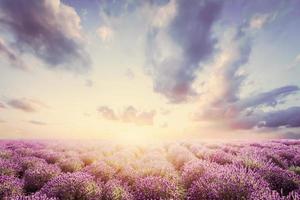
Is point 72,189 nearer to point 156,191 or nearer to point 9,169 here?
point 156,191

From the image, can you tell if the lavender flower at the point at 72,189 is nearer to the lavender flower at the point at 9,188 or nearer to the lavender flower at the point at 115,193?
the lavender flower at the point at 115,193

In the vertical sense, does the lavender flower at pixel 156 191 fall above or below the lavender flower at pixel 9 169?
below

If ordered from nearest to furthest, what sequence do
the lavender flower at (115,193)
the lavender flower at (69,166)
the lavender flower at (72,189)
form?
the lavender flower at (72,189), the lavender flower at (115,193), the lavender flower at (69,166)

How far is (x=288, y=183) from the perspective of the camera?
196 inches

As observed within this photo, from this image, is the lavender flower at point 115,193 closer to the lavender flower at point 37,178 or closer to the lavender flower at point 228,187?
the lavender flower at point 228,187

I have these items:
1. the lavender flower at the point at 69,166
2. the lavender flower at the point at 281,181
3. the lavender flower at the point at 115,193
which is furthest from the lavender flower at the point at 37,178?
the lavender flower at the point at 281,181

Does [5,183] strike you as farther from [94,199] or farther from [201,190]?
[201,190]


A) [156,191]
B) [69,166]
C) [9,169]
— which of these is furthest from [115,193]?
[69,166]

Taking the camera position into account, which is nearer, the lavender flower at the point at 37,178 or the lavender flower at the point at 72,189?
the lavender flower at the point at 72,189

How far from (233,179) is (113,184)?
239 cm

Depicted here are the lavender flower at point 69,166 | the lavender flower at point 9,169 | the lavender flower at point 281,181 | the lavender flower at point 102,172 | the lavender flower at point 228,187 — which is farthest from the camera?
the lavender flower at point 69,166

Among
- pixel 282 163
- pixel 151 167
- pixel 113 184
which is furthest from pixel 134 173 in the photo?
pixel 282 163

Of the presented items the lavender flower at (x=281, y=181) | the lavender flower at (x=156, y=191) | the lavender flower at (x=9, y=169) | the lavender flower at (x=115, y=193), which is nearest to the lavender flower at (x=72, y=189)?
the lavender flower at (x=115, y=193)

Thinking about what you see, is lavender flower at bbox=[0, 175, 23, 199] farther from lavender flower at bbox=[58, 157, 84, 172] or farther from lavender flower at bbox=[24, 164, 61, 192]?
lavender flower at bbox=[58, 157, 84, 172]
